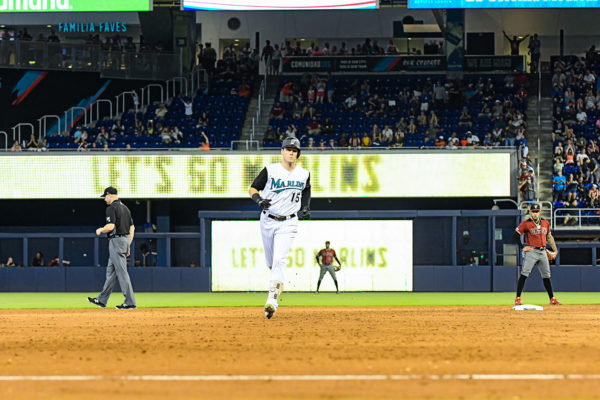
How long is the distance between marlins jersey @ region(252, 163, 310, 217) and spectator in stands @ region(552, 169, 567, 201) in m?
19.8

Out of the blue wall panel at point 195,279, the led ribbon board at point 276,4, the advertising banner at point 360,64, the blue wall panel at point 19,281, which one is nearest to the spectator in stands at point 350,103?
the advertising banner at point 360,64

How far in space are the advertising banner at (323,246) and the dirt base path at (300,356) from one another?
1597 centimetres

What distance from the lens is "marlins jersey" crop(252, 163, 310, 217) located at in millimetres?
12211

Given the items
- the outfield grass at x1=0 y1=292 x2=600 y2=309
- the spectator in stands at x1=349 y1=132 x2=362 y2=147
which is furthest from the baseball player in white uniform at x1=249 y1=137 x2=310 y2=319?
the spectator in stands at x1=349 y1=132 x2=362 y2=147

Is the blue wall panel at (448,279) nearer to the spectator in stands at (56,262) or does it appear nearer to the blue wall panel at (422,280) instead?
the blue wall panel at (422,280)

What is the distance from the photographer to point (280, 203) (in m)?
12.3

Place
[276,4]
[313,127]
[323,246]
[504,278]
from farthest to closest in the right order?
[313,127], [276,4], [504,278], [323,246]

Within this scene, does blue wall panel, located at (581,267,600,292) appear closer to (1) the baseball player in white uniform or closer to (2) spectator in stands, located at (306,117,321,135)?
(2) spectator in stands, located at (306,117,321,135)

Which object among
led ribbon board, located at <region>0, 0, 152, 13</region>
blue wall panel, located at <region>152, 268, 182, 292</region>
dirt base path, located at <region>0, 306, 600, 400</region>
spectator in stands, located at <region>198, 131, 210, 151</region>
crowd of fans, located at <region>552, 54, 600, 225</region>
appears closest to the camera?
dirt base path, located at <region>0, 306, 600, 400</region>

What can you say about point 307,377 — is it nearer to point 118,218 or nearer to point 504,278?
point 118,218

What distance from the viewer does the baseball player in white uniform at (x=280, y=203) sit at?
481 inches

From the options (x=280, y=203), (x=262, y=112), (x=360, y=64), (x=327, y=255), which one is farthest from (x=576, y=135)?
(x=280, y=203)

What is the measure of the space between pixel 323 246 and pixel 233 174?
388cm

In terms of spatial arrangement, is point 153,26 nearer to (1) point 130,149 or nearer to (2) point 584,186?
(1) point 130,149
